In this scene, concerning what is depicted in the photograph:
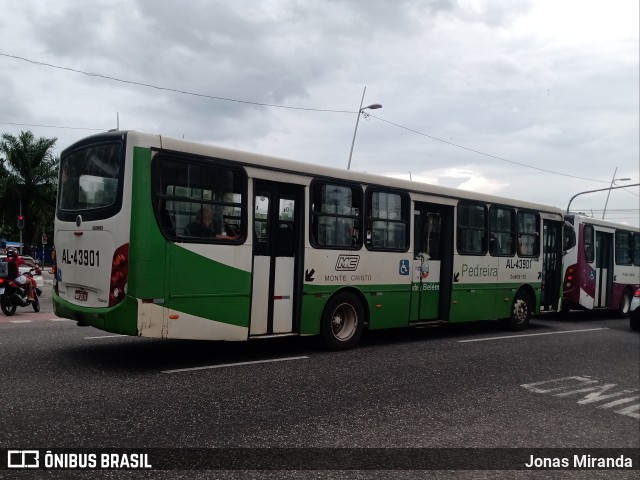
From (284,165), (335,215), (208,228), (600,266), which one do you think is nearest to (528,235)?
(600,266)

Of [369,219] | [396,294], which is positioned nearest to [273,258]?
[369,219]

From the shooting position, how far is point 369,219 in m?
9.06

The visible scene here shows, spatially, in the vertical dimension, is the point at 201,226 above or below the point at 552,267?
above

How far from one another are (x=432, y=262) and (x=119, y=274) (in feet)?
19.8

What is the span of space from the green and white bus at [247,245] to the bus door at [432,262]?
0.02 meters

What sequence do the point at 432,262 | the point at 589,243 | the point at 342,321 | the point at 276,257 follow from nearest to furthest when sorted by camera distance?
the point at 276,257 < the point at 342,321 < the point at 432,262 < the point at 589,243

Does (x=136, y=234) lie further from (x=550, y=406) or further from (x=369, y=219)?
(x=550, y=406)

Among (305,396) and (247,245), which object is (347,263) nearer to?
(247,245)

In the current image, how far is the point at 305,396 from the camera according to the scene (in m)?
5.98

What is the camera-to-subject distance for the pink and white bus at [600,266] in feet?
51.3

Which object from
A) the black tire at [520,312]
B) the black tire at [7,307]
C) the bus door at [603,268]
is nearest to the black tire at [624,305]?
the bus door at [603,268]

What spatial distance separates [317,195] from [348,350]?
2.61 meters

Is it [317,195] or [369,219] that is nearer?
[317,195]

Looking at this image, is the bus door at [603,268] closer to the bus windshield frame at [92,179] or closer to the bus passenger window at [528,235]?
the bus passenger window at [528,235]
